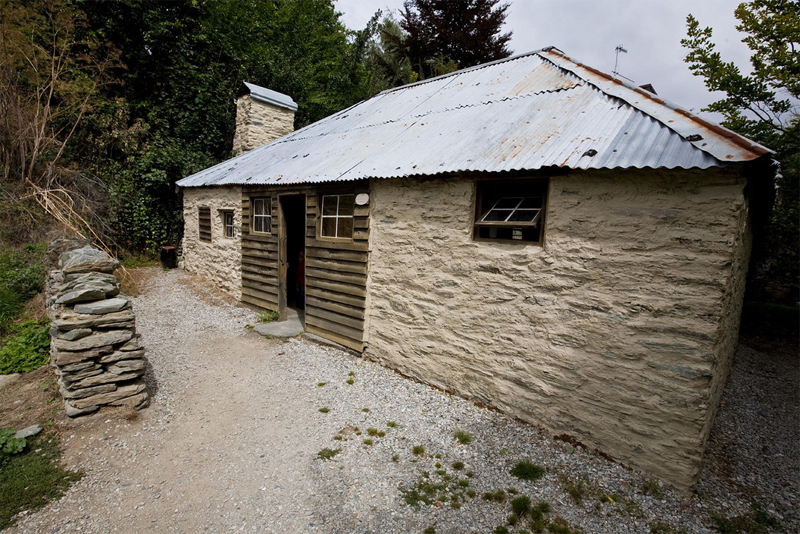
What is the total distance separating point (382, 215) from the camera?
5.64 meters

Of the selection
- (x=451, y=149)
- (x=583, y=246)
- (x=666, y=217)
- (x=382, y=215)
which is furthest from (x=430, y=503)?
(x=451, y=149)

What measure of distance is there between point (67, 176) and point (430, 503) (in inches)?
481

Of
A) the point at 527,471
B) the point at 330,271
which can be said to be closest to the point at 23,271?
the point at 330,271

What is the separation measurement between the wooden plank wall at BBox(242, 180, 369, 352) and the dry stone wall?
2.86 m

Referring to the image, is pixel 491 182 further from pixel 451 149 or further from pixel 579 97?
pixel 579 97

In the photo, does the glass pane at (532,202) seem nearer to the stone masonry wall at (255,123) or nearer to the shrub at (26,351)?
the shrub at (26,351)

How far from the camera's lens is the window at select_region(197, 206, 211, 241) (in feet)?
32.6

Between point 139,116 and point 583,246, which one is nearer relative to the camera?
point 583,246

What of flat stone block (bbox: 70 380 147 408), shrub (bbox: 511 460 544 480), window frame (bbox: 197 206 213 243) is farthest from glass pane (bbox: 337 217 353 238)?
window frame (bbox: 197 206 213 243)

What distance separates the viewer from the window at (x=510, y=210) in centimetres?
429

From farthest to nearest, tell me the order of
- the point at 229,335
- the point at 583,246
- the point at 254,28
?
1. the point at 254,28
2. the point at 229,335
3. the point at 583,246

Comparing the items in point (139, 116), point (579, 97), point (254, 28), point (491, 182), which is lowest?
point (491, 182)

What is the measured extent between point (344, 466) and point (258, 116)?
37.3 feet

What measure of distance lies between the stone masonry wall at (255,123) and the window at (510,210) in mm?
9681
